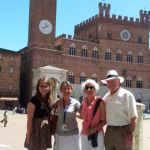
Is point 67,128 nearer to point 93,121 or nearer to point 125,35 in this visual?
point 93,121

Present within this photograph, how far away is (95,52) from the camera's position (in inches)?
2203

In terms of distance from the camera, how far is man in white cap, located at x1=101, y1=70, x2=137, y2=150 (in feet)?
21.2

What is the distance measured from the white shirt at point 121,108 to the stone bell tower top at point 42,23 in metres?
45.4

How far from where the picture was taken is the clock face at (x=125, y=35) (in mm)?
58375

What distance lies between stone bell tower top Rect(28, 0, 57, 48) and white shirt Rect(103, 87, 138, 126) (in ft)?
149

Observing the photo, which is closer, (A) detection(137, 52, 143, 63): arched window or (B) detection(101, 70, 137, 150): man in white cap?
(B) detection(101, 70, 137, 150): man in white cap

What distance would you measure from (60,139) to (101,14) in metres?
51.5

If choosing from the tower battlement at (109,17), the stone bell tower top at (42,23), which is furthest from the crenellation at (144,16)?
the stone bell tower top at (42,23)

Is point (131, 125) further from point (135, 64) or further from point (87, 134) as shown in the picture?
point (135, 64)

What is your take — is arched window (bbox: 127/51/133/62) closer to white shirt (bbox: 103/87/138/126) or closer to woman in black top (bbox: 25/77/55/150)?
white shirt (bbox: 103/87/138/126)

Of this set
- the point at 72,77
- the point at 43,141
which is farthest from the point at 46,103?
the point at 72,77

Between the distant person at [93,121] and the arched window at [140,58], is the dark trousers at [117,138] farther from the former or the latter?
the arched window at [140,58]

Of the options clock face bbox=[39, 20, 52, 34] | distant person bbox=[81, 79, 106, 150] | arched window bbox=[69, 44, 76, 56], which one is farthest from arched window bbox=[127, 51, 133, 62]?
distant person bbox=[81, 79, 106, 150]

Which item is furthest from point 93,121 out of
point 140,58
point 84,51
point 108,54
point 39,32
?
point 140,58
